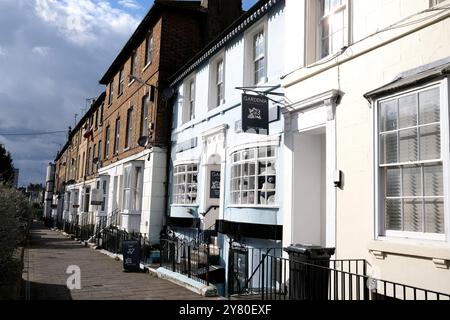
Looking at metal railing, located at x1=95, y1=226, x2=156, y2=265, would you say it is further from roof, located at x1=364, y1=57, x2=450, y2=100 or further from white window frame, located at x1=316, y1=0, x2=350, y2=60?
roof, located at x1=364, y1=57, x2=450, y2=100

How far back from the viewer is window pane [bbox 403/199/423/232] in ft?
19.7

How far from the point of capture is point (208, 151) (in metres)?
13.6

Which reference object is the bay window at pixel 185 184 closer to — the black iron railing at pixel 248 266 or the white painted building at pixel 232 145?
the white painted building at pixel 232 145

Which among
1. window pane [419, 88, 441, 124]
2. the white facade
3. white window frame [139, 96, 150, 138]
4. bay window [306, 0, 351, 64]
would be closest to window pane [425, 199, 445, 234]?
window pane [419, 88, 441, 124]

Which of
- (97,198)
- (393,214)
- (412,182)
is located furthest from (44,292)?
(97,198)

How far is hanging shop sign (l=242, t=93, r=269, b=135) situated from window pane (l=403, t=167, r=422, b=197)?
3951mm

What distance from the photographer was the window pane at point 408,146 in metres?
6.15

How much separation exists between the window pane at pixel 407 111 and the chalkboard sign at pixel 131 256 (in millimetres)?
9123

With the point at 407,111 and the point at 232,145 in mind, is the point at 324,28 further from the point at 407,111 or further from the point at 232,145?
the point at 232,145

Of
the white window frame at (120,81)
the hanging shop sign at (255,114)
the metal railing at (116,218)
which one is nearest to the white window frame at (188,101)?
the hanging shop sign at (255,114)

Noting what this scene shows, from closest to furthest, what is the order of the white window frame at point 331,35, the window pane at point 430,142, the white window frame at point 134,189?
the window pane at point 430,142 < the white window frame at point 331,35 < the white window frame at point 134,189

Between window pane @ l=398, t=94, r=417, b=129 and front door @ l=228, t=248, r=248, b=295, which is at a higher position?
window pane @ l=398, t=94, r=417, b=129

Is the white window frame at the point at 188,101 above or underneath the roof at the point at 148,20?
underneath

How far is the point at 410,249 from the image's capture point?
588cm
